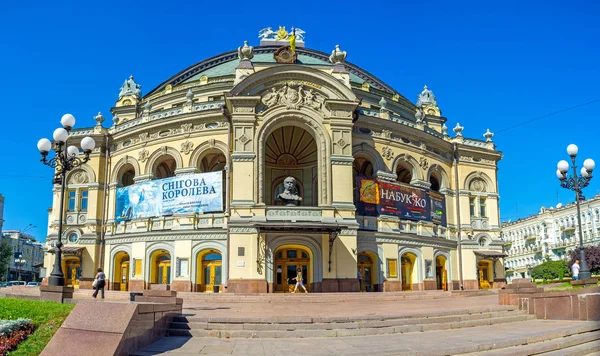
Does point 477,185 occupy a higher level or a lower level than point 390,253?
higher

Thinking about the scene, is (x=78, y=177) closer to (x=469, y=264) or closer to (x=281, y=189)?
(x=281, y=189)

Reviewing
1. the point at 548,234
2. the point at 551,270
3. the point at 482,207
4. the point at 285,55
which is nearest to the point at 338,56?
the point at 285,55

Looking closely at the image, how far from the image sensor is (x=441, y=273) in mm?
40688

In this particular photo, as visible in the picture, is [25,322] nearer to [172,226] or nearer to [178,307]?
[178,307]

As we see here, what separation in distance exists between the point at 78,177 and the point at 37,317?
2946cm

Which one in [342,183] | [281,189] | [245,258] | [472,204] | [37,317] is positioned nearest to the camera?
[37,317]

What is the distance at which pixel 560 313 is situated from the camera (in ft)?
58.4

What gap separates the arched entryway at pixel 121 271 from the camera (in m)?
37.9

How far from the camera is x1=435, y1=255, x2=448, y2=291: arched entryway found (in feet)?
132

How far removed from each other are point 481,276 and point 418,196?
9.64 meters

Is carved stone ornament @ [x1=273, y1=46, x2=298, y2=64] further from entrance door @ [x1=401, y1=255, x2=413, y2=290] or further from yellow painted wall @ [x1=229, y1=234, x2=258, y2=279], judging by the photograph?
entrance door @ [x1=401, y1=255, x2=413, y2=290]

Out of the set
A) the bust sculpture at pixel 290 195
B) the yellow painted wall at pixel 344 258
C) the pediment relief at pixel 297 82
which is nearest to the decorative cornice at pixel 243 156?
the bust sculpture at pixel 290 195

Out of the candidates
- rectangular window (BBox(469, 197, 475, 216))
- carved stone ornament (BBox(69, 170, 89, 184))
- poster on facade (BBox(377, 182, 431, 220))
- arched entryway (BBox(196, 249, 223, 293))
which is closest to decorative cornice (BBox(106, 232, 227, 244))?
arched entryway (BBox(196, 249, 223, 293))

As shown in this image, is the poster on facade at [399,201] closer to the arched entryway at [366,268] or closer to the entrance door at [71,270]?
the arched entryway at [366,268]
